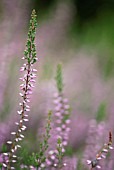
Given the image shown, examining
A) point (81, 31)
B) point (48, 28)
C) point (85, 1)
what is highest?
point (85, 1)

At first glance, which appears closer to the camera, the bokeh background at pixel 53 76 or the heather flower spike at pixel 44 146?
the heather flower spike at pixel 44 146

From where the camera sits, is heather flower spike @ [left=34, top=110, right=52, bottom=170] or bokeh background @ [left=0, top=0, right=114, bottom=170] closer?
heather flower spike @ [left=34, top=110, right=52, bottom=170]

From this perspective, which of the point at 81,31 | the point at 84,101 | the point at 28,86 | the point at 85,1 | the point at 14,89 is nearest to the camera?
the point at 28,86

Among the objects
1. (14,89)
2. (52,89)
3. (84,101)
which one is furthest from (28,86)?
(84,101)

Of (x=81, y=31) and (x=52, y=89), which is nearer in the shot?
(x=52, y=89)

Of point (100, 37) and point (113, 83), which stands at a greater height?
point (100, 37)

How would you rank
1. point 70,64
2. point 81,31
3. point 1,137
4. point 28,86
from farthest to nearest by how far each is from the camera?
point 81,31
point 70,64
point 1,137
point 28,86

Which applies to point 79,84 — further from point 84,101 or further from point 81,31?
point 81,31

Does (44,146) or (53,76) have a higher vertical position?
(53,76)
